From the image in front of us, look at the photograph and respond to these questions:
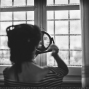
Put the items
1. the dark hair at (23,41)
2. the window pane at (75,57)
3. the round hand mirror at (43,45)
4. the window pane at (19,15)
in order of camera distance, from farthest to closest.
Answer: the window pane at (19,15) → the window pane at (75,57) → the round hand mirror at (43,45) → the dark hair at (23,41)

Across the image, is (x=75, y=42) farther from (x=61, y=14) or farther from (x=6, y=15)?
(x=6, y=15)

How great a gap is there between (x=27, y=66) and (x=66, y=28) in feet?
5.87

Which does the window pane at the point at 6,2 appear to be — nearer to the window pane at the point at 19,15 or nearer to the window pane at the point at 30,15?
the window pane at the point at 19,15

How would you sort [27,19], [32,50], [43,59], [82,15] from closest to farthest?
[32,50] < [82,15] < [43,59] < [27,19]

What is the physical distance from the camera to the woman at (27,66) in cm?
91

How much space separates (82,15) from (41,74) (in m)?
1.64

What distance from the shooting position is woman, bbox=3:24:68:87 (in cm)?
91

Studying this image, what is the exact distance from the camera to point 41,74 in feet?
3.07

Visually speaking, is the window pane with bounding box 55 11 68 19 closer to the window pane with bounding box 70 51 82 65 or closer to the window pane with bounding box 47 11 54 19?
the window pane with bounding box 47 11 54 19

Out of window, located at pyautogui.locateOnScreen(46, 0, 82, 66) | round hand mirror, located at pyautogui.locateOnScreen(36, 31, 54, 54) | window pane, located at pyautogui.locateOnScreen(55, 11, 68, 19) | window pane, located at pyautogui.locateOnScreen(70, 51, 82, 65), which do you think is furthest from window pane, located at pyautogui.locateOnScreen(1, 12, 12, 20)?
round hand mirror, located at pyautogui.locateOnScreen(36, 31, 54, 54)

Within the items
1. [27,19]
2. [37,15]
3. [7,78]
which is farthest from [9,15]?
[7,78]

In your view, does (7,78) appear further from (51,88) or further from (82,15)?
(82,15)

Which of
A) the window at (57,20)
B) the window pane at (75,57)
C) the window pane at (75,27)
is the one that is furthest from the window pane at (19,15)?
the window pane at (75,57)

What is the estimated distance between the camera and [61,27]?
2615mm
